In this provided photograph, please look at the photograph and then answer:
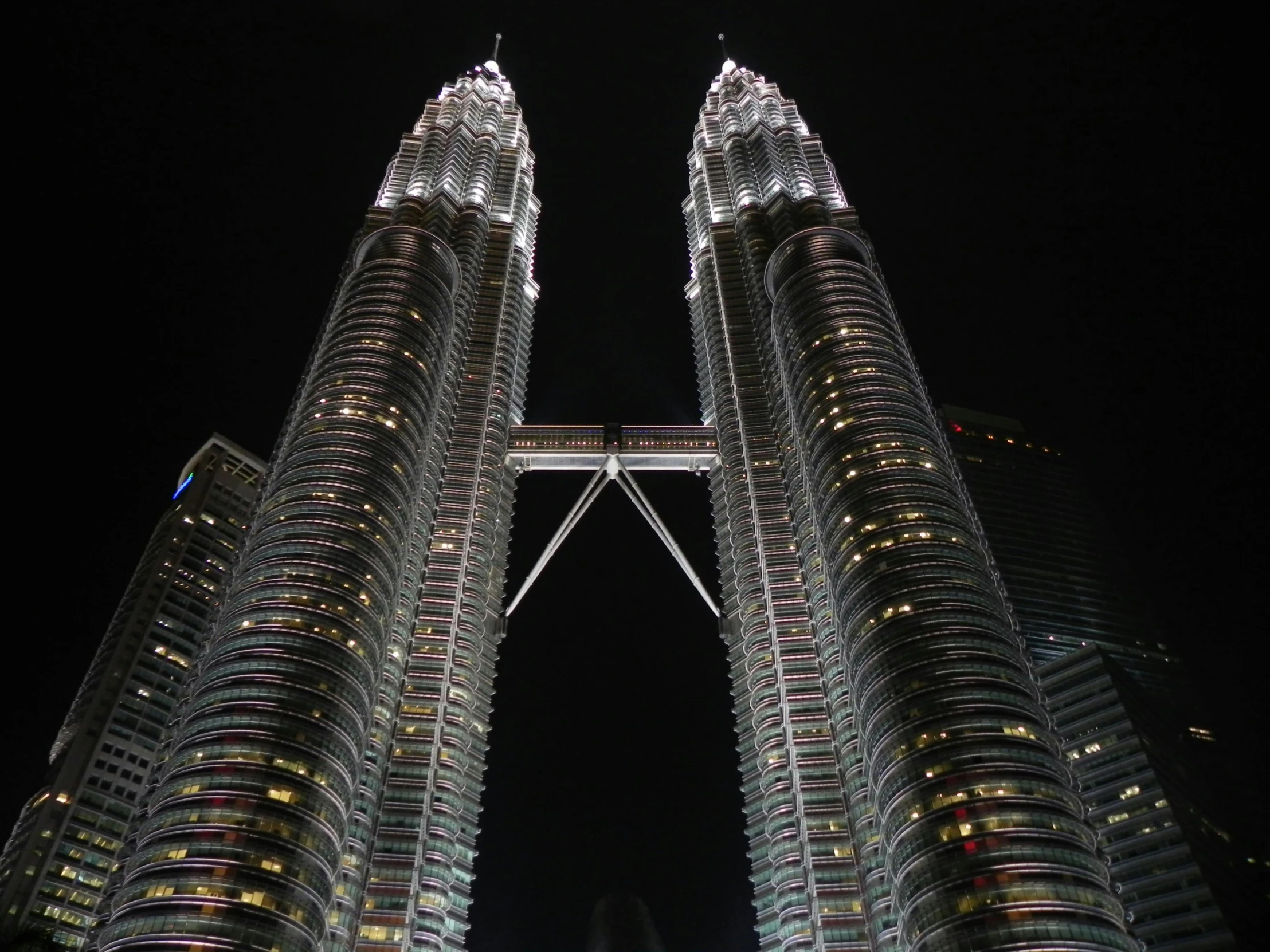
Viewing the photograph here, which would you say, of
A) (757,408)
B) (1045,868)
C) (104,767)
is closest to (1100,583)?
(757,408)

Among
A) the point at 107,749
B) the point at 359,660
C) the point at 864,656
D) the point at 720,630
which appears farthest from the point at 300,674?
the point at 107,749

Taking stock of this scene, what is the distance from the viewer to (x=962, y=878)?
91750 mm

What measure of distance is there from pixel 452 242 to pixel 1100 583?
125 meters

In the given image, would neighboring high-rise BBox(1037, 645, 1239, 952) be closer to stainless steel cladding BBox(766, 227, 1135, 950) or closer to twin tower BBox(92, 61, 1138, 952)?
stainless steel cladding BBox(766, 227, 1135, 950)

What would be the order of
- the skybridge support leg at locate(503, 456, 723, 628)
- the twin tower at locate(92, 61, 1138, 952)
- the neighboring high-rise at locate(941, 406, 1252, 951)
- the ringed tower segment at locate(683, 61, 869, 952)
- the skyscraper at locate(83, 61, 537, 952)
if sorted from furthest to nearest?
the skybridge support leg at locate(503, 456, 723, 628) < the neighboring high-rise at locate(941, 406, 1252, 951) < the ringed tower segment at locate(683, 61, 869, 952) < the skyscraper at locate(83, 61, 537, 952) < the twin tower at locate(92, 61, 1138, 952)

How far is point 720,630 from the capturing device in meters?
164

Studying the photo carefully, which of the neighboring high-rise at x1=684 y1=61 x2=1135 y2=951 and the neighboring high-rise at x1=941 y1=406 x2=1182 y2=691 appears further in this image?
the neighboring high-rise at x1=941 y1=406 x2=1182 y2=691

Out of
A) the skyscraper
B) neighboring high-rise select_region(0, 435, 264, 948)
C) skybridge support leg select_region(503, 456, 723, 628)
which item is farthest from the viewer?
skybridge support leg select_region(503, 456, 723, 628)

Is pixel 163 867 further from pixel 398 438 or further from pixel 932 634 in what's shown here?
pixel 932 634

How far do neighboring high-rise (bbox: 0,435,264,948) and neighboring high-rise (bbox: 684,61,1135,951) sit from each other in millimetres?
72159

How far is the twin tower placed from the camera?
311 ft

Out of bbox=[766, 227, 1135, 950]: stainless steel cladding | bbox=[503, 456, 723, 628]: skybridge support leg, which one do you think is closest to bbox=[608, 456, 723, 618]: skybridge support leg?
bbox=[503, 456, 723, 628]: skybridge support leg

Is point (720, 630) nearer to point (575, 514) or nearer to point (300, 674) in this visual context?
point (575, 514)

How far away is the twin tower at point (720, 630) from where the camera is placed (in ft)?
311
